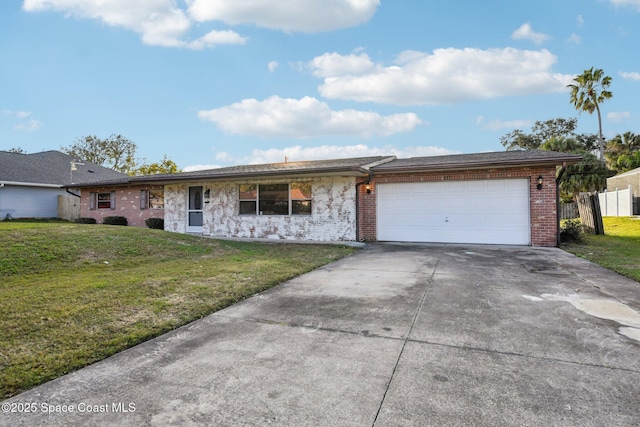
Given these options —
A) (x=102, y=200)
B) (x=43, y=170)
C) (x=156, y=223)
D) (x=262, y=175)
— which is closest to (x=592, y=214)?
(x=262, y=175)

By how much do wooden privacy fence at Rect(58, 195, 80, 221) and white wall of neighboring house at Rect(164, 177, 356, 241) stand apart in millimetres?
10382

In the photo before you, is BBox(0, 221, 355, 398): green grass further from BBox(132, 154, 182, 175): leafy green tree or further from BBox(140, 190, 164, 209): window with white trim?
BBox(132, 154, 182, 175): leafy green tree

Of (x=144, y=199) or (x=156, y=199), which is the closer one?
(x=156, y=199)

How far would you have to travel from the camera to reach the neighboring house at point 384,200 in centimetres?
1004

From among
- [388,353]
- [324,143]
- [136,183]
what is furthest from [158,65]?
[388,353]

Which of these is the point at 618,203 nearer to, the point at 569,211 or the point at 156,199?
the point at 569,211

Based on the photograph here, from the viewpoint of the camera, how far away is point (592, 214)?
44.2ft

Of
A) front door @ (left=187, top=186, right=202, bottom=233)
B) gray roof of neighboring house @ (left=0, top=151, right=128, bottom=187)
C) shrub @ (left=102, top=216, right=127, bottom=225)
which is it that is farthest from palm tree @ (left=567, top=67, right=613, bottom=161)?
gray roof of neighboring house @ (left=0, top=151, right=128, bottom=187)

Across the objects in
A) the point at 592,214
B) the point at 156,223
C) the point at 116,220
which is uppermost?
the point at 592,214

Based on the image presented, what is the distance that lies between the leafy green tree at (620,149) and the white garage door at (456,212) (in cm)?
3033

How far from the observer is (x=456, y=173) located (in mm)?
10711

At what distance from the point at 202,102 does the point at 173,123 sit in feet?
15.5

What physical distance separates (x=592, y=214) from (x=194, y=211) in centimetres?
1629

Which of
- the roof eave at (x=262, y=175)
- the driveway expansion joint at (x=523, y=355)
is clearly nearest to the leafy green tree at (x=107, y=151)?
the roof eave at (x=262, y=175)
